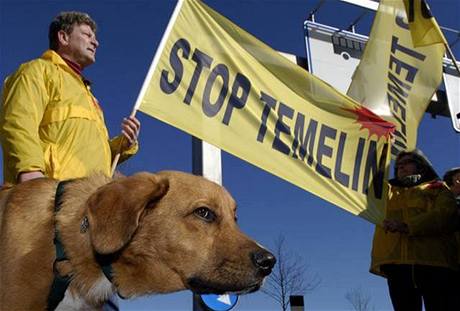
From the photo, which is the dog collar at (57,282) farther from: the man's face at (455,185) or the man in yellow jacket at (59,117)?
the man's face at (455,185)

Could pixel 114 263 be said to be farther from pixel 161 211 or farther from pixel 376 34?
pixel 376 34

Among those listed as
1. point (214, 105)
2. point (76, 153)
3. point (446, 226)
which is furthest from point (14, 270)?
point (446, 226)

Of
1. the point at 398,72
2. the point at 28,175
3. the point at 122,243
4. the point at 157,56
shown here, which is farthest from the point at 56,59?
the point at 398,72

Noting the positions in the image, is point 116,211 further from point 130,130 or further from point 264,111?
point 264,111

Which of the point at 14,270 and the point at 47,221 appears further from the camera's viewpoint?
the point at 47,221

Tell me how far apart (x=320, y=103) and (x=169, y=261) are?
11.9 feet

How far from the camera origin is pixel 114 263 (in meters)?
2.34

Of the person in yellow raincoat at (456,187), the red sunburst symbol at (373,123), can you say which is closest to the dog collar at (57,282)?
the person in yellow raincoat at (456,187)

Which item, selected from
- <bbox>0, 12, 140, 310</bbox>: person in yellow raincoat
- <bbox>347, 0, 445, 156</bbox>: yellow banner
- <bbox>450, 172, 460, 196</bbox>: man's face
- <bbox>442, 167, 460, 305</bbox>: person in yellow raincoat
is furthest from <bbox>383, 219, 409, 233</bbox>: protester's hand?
<bbox>0, 12, 140, 310</bbox>: person in yellow raincoat

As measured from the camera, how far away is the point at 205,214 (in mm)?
2525

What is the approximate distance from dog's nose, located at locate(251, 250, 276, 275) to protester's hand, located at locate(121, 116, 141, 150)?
110 centimetres

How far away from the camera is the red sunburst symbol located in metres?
5.92

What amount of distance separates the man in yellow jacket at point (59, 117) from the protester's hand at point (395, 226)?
2476 millimetres

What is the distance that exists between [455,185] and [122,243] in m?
3.79
